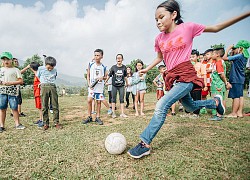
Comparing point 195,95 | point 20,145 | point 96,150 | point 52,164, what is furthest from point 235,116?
point 20,145

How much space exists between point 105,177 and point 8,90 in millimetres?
3647

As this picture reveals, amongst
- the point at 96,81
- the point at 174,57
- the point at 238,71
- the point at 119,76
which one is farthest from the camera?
the point at 119,76

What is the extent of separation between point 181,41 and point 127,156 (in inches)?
79.9

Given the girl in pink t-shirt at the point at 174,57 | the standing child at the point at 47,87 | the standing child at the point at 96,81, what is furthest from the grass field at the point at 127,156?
the standing child at the point at 96,81

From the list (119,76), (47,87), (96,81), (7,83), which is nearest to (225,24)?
(96,81)

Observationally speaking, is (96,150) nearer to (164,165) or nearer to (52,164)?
(52,164)

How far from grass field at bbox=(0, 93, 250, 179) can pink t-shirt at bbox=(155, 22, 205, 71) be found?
150 cm

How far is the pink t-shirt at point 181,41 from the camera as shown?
2.50 metres

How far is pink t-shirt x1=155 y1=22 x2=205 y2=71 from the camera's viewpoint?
2.50 m

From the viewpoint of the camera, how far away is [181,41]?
8.20ft

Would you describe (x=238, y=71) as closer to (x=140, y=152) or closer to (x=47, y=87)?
(x=140, y=152)

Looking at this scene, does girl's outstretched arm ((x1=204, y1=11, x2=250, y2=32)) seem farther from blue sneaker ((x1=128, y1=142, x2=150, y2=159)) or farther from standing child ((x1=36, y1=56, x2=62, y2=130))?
standing child ((x1=36, y1=56, x2=62, y2=130))

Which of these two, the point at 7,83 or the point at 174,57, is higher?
the point at 174,57

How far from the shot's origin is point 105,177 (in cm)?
208
